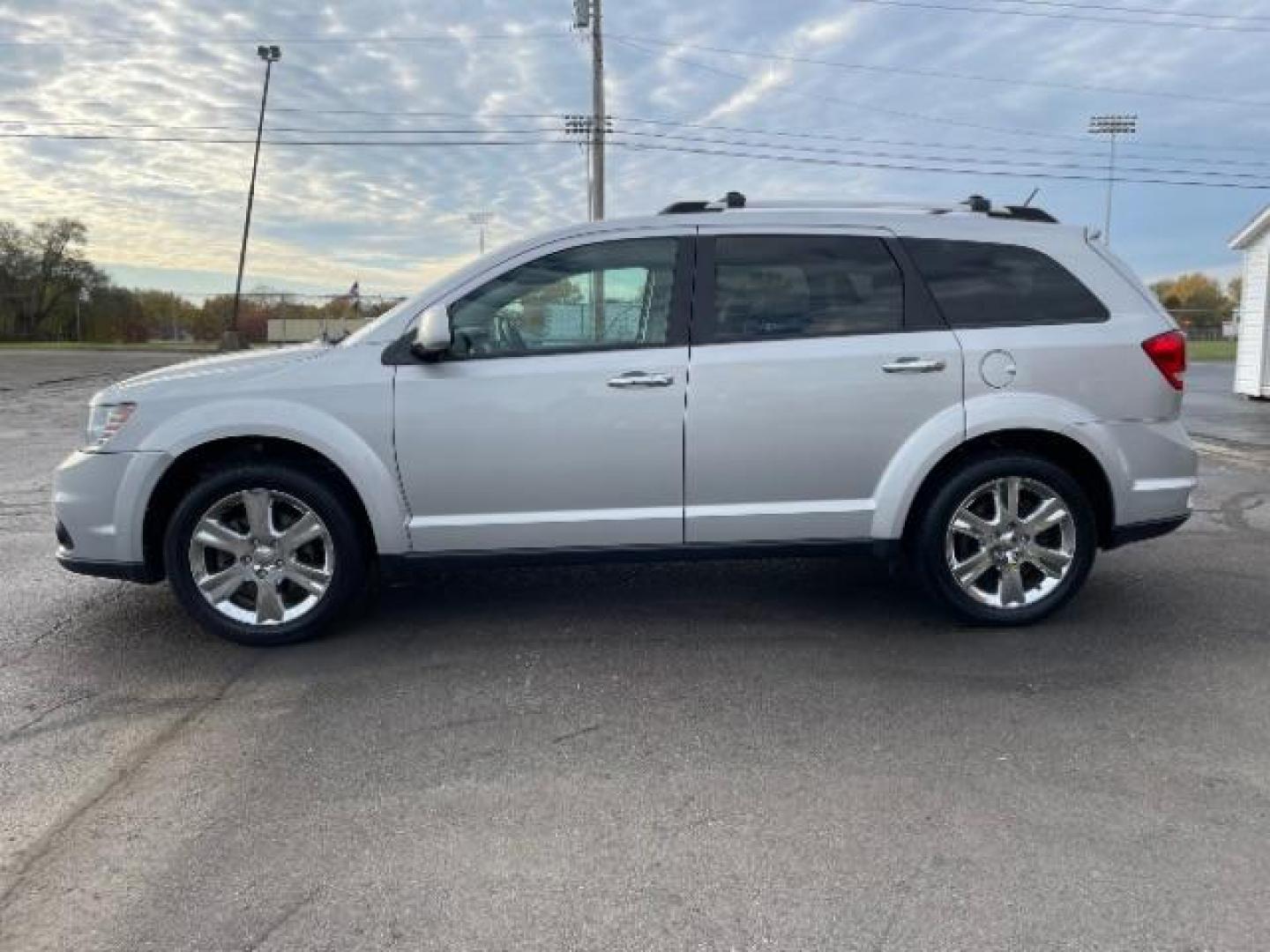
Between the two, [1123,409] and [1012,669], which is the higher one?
[1123,409]

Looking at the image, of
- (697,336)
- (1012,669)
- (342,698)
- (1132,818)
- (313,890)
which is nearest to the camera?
(313,890)

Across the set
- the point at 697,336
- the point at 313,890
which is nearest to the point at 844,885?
the point at 313,890

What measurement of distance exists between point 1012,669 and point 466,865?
8.27 ft

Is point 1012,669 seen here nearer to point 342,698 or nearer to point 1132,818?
point 1132,818

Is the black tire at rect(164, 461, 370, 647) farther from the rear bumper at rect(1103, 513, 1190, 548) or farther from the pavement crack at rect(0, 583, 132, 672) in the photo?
the rear bumper at rect(1103, 513, 1190, 548)

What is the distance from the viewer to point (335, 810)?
3.01 metres

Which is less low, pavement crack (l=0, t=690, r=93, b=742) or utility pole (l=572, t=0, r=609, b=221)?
utility pole (l=572, t=0, r=609, b=221)

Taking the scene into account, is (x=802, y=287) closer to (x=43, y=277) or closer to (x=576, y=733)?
(x=576, y=733)

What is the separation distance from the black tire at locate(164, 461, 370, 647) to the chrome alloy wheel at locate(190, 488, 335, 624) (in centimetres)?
2

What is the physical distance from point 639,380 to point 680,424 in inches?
10.4

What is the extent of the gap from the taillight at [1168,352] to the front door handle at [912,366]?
1.00 metres

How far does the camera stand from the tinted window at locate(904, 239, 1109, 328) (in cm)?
457

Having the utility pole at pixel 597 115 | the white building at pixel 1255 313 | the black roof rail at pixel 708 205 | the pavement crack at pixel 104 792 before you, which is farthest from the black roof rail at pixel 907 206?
the utility pole at pixel 597 115

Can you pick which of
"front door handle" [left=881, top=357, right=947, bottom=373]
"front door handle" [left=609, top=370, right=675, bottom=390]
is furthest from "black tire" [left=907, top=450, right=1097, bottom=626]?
"front door handle" [left=609, top=370, right=675, bottom=390]
